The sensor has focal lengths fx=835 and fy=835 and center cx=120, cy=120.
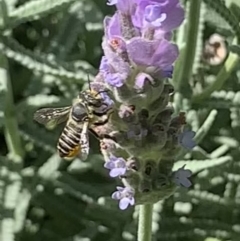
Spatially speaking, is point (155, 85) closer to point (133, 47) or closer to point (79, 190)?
point (133, 47)

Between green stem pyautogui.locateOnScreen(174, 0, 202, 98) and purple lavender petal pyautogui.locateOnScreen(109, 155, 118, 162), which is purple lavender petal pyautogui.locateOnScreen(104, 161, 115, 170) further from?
green stem pyautogui.locateOnScreen(174, 0, 202, 98)

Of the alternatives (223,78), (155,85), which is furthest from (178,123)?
(223,78)

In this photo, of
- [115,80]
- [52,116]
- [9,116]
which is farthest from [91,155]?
[115,80]

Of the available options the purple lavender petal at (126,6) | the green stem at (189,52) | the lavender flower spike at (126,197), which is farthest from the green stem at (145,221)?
the green stem at (189,52)

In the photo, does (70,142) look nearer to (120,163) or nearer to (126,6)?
(120,163)

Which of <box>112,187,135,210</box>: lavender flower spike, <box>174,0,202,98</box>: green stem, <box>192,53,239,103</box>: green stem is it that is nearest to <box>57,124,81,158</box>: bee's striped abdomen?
<box>112,187,135,210</box>: lavender flower spike
